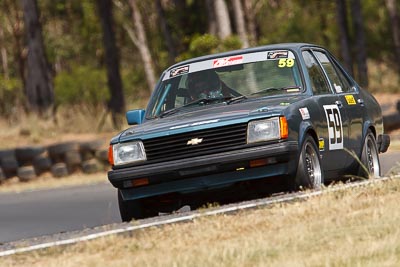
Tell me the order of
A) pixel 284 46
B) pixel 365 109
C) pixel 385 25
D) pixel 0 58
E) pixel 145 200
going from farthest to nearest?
pixel 0 58
pixel 385 25
pixel 365 109
pixel 284 46
pixel 145 200

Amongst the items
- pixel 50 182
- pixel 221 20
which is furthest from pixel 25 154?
pixel 221 20

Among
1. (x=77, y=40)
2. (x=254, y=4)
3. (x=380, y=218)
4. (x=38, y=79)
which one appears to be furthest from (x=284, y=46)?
(x=77, y=40)

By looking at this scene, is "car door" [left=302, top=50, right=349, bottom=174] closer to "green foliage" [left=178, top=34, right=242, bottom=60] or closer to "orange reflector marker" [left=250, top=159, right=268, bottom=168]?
"orange reflector marker" [left=250, top=159, right=268, bottom=168]

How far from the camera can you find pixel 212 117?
1029 cm

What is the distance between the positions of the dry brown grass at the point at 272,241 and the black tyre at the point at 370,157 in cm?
255

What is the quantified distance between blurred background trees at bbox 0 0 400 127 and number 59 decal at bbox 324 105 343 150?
17.6 meters

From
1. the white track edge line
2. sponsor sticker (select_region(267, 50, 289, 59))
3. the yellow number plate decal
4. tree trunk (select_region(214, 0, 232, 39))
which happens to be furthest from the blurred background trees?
the white track edge line

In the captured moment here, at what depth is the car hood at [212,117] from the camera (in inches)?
400

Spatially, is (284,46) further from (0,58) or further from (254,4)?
(0,58)

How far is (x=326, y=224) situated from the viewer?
26.4 ft

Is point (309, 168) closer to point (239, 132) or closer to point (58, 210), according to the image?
point (239, 132)

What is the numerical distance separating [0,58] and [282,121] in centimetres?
6843

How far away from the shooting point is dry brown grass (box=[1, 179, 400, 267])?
6.87 meters

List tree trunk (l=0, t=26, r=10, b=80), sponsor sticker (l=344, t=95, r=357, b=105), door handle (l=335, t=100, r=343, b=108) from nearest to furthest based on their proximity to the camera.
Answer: door handle (l=335, t=100, r=343, b=108) → sponsor sticker (l=344, t=95, r=357, b=105) → tree trunk (l=0, t=26, r=10, b=80)
